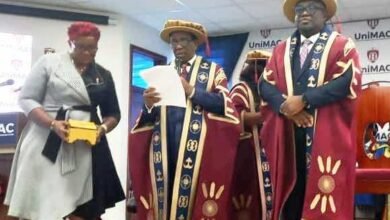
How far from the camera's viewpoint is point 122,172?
647cm

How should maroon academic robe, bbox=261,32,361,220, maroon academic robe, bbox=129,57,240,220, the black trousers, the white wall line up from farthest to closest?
the white wall, maroon academic robe, bbox=129,57,240,220, the black trousers, maroon academic robe, bbox=261,32,361,220

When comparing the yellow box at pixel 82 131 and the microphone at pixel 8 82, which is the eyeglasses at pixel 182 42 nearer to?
the yellow box at pixel 82 131

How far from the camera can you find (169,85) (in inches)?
97.8

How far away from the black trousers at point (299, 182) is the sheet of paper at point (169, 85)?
546mm

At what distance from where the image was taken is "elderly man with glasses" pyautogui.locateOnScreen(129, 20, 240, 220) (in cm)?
258

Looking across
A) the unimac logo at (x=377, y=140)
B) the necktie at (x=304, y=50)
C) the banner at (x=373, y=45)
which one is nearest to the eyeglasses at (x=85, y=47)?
the necktie at (x=304, y=50)

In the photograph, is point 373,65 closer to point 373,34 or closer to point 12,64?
point 373,34

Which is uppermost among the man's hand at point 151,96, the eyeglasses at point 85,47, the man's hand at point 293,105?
the eyeglasses at point 85,47

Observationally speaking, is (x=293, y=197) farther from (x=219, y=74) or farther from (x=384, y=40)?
(x=384, y=40)

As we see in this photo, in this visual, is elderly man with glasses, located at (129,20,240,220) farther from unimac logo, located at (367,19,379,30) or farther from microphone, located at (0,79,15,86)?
unimac logo, located at (367,19,379,30)

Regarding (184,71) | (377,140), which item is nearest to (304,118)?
(184,71)

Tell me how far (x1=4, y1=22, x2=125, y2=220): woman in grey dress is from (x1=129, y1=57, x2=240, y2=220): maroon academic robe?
202mm

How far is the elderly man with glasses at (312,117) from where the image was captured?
2217 mm

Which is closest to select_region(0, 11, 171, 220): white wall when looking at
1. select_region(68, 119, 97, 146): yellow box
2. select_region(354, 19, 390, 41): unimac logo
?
select_region(354, 19, 390, 41): unimac logo
